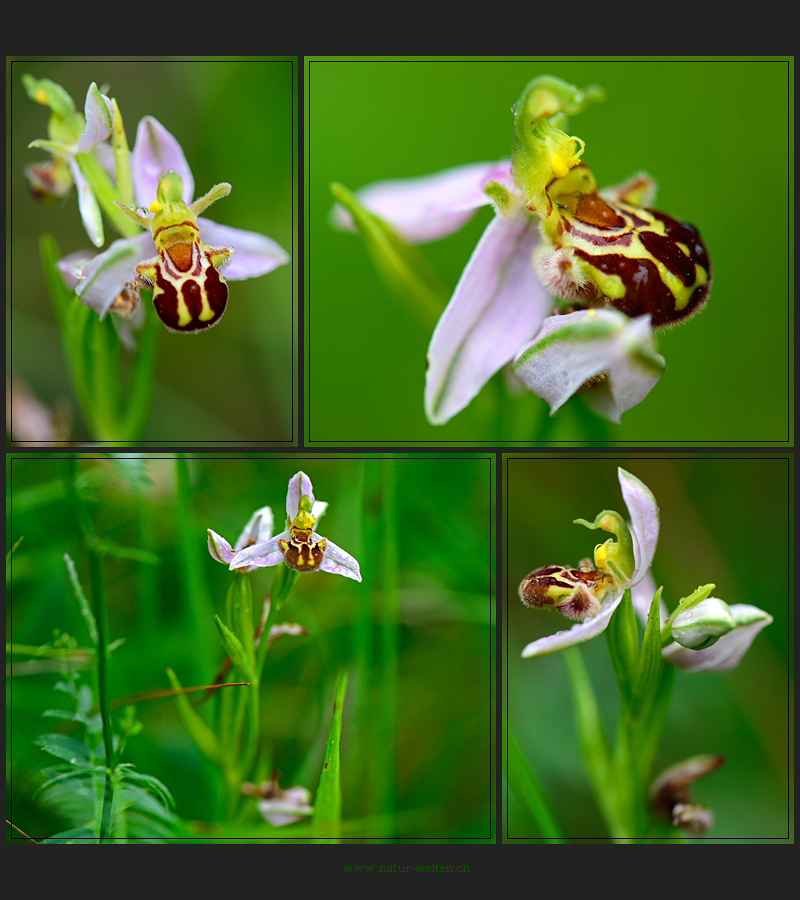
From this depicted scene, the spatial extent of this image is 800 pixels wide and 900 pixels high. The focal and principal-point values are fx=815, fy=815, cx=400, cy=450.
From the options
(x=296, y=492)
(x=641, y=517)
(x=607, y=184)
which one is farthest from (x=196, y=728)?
(x=607, y=184)

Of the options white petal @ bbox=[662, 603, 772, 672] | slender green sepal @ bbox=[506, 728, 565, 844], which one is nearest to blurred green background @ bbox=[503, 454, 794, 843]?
slender green sepal @ bbox=[506, 728, 565, 844]

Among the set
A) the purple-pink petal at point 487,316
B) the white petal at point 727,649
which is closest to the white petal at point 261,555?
the purple-pink petal at point 487,316

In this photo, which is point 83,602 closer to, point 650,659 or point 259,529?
point 259,529

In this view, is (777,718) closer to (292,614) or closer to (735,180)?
(292,614)

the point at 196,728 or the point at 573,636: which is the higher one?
the point at 573,636

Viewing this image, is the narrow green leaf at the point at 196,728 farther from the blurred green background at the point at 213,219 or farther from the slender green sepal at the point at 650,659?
the slender green sepal at the point at 650,659

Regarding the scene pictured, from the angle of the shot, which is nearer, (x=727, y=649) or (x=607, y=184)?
(x=727, y=649)

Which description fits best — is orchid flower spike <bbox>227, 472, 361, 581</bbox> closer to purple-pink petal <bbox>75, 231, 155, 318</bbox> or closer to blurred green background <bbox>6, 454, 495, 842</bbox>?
blurred green background <bbox>6, 454, 495, 842</bbox>
